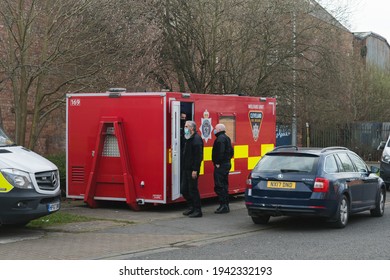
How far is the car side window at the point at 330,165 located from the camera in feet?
36.1

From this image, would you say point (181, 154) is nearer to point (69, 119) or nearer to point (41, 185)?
point (69, 119)

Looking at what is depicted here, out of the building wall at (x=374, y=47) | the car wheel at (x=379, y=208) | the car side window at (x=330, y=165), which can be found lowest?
the car wheel at (x=379, y=208)

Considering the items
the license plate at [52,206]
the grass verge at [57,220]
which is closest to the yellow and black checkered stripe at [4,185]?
the license plate at [52,206]

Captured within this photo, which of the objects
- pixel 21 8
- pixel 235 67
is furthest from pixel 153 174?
pixel 235 67

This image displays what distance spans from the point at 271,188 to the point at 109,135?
4211 millimetres

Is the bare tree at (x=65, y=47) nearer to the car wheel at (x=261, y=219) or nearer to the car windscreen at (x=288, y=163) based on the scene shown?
the car windscreen at (x=288, y=163)

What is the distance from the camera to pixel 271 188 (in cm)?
1089

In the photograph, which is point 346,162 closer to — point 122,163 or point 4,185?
point 122,163

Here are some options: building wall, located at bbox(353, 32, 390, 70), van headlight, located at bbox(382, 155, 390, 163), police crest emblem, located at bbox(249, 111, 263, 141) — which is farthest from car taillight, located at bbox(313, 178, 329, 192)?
building wall, located at bbox(353, 32, 390, 70)

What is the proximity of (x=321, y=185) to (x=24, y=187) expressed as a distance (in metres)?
4.98

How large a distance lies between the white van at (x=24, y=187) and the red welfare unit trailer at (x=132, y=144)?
115 inches

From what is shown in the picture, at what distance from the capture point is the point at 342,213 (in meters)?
11.1

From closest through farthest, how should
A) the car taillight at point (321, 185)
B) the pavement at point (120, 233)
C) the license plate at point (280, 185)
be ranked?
the pavement at point (120, 233) → the car taillight at point (321, 185) → the license plate at point (280, 185)

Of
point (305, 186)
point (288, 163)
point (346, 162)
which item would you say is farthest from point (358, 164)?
point (305, 186)
